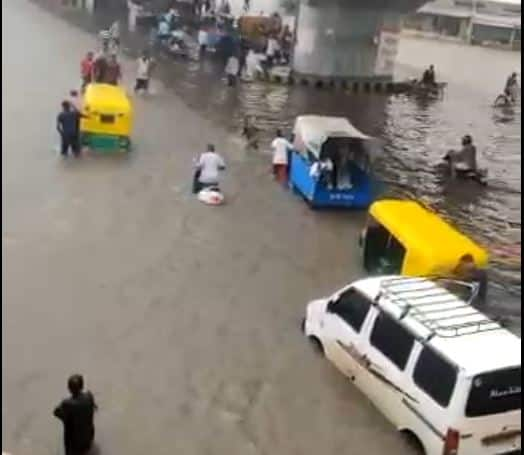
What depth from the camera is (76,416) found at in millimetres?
9047

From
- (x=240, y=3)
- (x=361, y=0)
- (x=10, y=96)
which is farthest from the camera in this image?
(x=240, y=3)

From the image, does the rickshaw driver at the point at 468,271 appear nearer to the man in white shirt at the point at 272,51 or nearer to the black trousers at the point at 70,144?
the black trousers at the point at 70,144

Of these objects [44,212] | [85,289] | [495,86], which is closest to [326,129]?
[44,212]

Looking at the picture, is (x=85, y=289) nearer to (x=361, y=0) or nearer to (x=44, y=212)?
(x=44, y=212)

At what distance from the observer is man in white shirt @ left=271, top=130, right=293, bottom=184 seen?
21516mm

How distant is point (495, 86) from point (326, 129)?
90.2 feet

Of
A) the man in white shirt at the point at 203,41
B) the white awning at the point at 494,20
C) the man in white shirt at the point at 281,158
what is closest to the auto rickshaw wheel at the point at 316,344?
the man in white shirt at the point at 281,158

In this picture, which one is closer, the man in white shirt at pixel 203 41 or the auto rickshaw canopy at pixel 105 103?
the auto rickshaw canopy at pixel 105 103

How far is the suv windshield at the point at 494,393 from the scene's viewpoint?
30.8 feet

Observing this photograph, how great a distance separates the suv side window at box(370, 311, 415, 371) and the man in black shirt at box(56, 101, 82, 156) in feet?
41.0

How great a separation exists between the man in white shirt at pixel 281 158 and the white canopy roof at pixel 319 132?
0.44m

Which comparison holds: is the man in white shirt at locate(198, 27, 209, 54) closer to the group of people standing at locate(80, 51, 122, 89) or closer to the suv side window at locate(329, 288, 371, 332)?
the group of people standing at locate(80, 51, 122, 89)

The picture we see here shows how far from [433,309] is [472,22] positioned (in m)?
66.8

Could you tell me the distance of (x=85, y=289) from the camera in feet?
46.0
